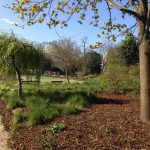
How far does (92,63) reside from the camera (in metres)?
67.7

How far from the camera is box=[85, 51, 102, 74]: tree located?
6493cm

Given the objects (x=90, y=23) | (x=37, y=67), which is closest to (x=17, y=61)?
(x=37, y=67)

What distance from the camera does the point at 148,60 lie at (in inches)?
371

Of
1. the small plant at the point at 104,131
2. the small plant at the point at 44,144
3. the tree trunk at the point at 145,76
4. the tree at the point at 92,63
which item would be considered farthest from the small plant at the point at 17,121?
the tree at the point at 92,63

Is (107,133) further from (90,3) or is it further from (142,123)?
(90,3)

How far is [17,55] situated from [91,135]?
29.0 ft

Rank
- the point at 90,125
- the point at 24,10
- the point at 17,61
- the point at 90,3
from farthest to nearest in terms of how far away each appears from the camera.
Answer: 1. the point at 17,61
2. the point at 90,3
3. the point at 24,10
4. the point at 90,125

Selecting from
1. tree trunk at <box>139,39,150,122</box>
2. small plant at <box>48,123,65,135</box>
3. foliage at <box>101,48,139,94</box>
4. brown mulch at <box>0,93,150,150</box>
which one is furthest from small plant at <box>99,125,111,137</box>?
foliage at <box>101,48,139,94</box>

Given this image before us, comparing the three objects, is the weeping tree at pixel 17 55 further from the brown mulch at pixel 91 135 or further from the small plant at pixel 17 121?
the brown mulch at pixel 91 135

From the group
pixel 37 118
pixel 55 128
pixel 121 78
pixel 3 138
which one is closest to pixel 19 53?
pixel 37 118

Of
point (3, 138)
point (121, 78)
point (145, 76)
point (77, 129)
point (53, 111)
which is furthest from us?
point (121, 78)

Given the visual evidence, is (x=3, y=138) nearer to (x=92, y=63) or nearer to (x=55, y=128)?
(x=55, y=128)

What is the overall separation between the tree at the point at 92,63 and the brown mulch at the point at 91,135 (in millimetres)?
53118

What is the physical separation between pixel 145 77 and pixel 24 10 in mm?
4269
